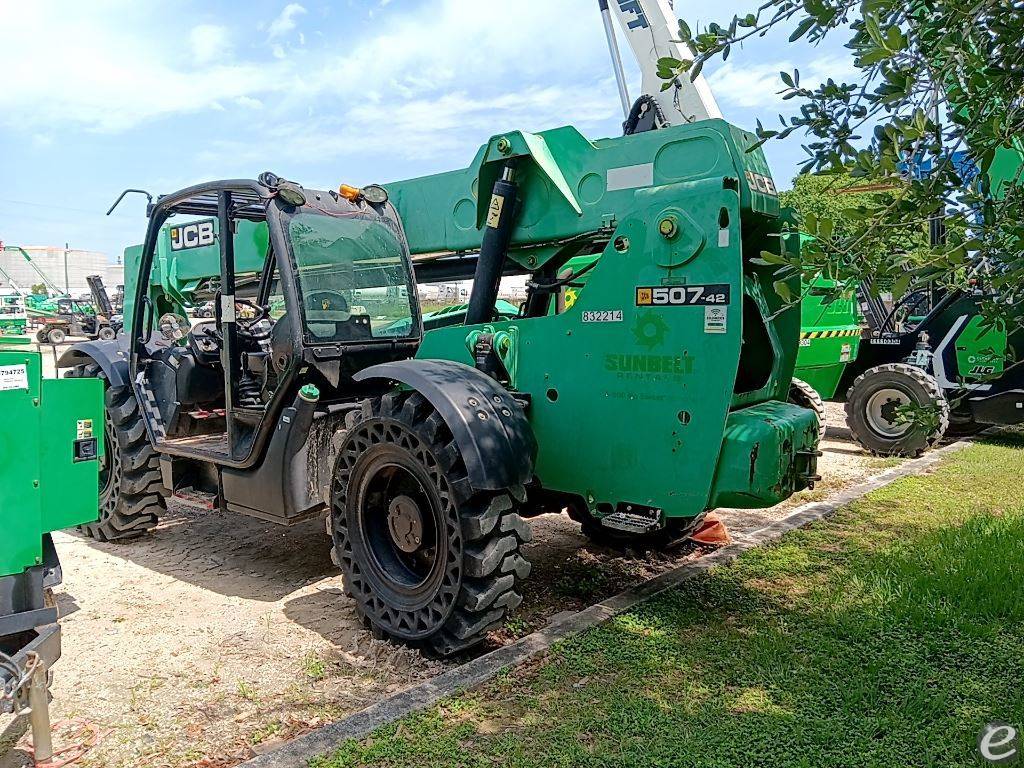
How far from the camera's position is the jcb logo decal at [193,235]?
674cm

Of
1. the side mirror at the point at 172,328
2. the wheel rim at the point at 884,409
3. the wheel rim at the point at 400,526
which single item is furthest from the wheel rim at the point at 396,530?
the wheel rim at the point at 884,409

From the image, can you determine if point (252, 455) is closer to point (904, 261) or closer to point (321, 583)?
point (321, 583)

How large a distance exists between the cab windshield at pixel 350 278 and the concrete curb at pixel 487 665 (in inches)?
79.4

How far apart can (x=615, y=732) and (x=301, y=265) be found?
2960mm

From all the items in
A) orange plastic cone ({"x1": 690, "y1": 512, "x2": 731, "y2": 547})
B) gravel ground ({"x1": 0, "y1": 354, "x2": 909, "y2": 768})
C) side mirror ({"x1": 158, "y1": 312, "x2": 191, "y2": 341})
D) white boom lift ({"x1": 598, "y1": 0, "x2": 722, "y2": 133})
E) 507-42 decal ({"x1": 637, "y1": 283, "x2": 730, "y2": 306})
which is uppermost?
white boom lift ({"x1": 598, "y1": 0, "x2": 722, "y2": 133})

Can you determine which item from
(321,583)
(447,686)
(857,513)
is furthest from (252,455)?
(857,513)

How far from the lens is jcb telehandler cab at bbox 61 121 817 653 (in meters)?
3.71

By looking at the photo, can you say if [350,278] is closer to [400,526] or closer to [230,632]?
[400,526]

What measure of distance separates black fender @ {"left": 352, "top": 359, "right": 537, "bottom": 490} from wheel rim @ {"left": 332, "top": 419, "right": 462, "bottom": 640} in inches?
7.9

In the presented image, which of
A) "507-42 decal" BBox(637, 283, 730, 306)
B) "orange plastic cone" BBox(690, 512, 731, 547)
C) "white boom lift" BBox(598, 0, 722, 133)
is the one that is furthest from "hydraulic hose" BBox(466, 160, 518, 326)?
"white boom lift" BBox(598, 0, 722, 133)

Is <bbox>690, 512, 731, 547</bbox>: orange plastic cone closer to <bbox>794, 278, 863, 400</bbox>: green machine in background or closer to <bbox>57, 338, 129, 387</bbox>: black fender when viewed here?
<bbox>794, 278, 863, 400</bbox>: green machine in background

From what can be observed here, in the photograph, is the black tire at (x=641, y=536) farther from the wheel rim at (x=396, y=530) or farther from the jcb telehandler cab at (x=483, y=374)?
the wheel rim at (x=396, y=530)

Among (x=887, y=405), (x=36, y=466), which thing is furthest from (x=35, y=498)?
(x=887, y=405)

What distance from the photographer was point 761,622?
4133 millimetres
